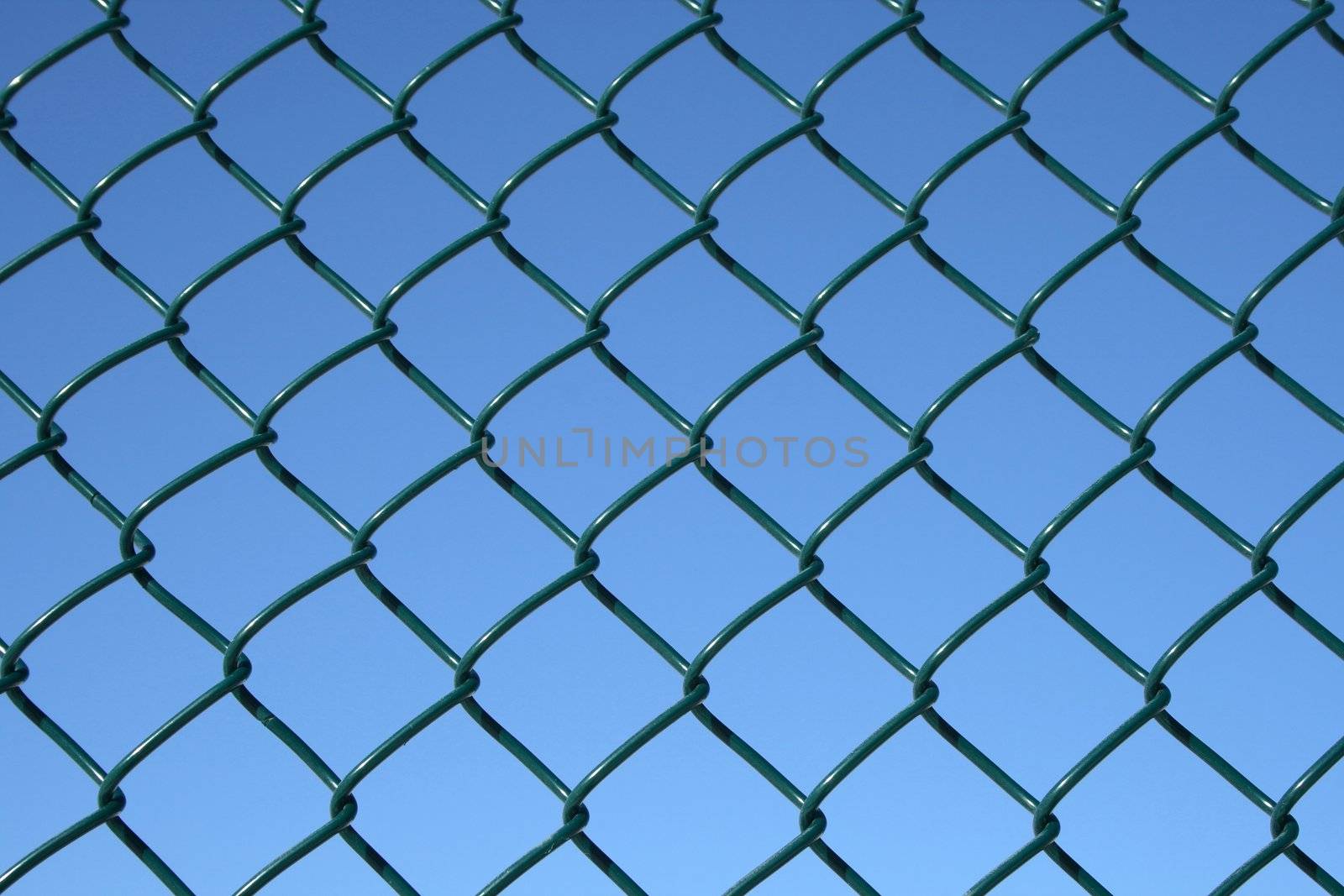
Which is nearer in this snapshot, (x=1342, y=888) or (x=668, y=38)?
(x=1342, y=888)

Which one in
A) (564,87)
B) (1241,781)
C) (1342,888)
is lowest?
(1342,888)

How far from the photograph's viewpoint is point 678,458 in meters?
2.14

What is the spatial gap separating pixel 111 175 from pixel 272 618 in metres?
0.75

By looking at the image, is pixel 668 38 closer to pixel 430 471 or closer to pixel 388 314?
pixel 388 314

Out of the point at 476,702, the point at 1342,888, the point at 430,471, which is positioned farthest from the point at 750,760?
the point at 1342,888

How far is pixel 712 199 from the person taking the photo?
88.9 inches

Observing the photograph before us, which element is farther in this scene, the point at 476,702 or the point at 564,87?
the point at 564,87

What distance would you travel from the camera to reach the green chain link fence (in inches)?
79.8

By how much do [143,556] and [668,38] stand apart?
1090 mm

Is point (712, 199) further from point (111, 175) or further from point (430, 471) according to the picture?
point (111, 175)

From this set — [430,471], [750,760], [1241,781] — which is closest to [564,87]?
[430,471]

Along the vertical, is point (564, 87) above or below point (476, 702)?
above

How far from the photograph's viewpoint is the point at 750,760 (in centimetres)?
204

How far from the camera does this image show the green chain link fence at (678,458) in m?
2.03
